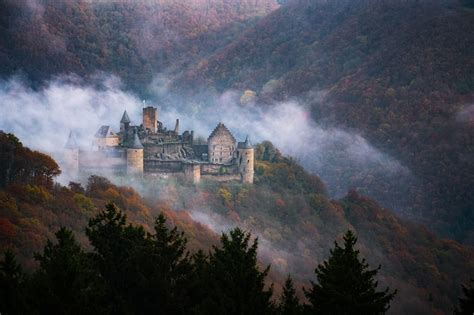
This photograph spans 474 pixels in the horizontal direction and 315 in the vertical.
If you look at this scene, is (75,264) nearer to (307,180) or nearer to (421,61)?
(307,180)

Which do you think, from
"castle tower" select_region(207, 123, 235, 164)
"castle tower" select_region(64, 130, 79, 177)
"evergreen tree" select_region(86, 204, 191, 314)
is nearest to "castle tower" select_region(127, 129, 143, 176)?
"castle tower" select_region(64, 130, 79, 177)

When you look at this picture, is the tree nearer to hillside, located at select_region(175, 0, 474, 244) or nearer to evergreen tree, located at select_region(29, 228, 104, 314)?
evergreen tree, located at select_region(29, 228, 104, 314)

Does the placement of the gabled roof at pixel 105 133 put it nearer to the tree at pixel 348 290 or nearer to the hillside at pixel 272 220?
the hillside at pixel 272 220

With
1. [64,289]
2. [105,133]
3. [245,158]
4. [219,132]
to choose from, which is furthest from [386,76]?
[64,289]

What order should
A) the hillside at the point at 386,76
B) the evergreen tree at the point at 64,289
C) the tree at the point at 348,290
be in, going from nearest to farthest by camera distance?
the evergreen tree at the point at 64,289, the tree at the point at 348,290, the hillside at the point at 386,76

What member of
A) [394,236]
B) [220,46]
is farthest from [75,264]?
[220,46]

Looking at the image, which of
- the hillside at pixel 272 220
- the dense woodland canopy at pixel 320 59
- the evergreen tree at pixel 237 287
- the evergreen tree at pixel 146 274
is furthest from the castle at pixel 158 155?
the dense woodland canopy at pixel 320 59

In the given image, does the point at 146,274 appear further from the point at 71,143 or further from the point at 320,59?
the point at 320,59
